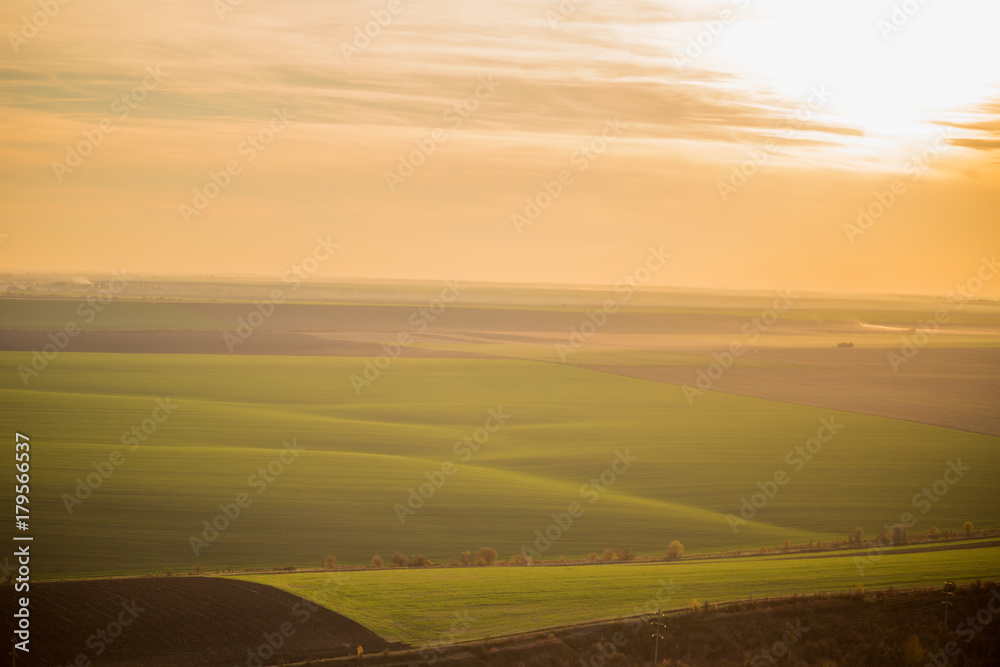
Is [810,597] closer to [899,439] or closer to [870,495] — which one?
[870,495]

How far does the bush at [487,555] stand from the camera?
27.4 meters

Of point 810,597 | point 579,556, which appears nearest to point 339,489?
point 579,556

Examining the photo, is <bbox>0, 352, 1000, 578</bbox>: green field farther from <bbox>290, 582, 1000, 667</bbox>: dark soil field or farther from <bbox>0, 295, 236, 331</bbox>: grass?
<bbox>0, 295, 236, 331</bbox>: grass

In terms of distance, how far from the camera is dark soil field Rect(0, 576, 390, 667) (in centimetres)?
1952

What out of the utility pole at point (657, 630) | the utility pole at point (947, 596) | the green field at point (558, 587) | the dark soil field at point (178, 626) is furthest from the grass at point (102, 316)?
the utility pole at point (947, 596)

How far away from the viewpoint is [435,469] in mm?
38625

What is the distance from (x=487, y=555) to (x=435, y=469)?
11255 mm

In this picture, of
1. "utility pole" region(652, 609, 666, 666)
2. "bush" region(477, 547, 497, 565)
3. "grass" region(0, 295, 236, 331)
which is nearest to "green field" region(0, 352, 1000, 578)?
"bush" region(477, 547, 497, 565)

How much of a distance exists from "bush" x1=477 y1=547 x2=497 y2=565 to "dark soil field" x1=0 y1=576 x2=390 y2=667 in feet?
21.8

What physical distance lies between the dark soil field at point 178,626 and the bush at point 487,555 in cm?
666

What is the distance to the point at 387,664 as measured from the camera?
64.7 ft

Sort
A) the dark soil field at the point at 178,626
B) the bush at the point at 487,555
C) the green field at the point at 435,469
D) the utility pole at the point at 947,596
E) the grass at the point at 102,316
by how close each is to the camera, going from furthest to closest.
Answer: the grass at the point at 102,316 < the green field at the point at 435,469 < the bush at the point at 487,555 < the utility pole at the point at 947,596 < the dark soil field at the point at 178,626

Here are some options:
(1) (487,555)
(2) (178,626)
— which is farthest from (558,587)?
(2) (178,626)

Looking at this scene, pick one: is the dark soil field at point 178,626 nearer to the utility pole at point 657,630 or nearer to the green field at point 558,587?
the green field at point 558,587
